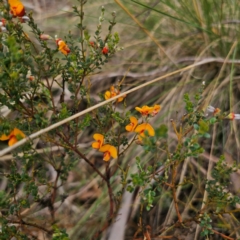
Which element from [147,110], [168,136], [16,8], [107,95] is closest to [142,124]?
[147,110]

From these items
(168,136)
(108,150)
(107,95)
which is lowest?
(108,150)

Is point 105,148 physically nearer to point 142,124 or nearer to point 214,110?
point 142,124

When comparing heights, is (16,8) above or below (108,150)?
above

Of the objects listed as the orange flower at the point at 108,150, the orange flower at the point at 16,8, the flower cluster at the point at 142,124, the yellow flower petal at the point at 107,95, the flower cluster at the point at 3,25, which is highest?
the orange flower at the point at 16,8

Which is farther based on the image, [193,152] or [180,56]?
[180,56]

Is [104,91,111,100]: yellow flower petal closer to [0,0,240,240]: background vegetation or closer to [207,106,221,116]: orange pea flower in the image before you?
[0,0,240,240]: background vegetation

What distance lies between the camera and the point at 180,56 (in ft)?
4.95

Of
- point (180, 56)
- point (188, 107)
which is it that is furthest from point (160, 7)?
point (188, 107)

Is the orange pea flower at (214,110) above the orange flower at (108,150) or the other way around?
above

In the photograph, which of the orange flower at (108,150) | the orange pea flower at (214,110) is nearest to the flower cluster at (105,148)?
the orange flower at (108,150)

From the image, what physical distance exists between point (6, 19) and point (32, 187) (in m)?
0.34

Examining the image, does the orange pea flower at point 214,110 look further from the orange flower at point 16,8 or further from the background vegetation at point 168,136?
the orange flower at point 16,8

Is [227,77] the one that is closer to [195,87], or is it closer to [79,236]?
[195,87]

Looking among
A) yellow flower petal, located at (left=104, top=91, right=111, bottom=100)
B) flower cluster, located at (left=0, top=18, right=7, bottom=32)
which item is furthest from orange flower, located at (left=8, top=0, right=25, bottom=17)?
yellow flower petal, located at (left=104, top=91, right=111, bottom=100)
